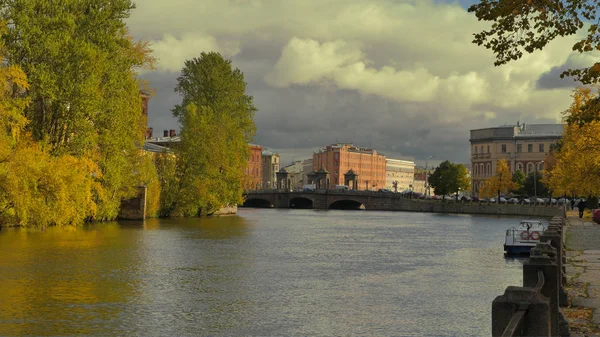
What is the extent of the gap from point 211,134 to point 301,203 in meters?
98.2

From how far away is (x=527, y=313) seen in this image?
32.4ft

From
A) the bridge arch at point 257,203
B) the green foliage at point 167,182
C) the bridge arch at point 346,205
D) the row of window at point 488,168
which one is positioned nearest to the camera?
the green foliage at point 167,182

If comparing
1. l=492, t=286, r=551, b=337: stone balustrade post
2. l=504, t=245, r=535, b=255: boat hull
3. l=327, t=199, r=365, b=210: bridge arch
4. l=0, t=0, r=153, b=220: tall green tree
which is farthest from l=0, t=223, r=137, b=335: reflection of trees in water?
l=327, t=199, r=365, b=210: bridge arch

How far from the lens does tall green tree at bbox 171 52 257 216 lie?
271ft

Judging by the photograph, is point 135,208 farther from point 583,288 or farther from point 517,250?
point 583,288

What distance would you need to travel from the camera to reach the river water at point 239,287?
21.6m

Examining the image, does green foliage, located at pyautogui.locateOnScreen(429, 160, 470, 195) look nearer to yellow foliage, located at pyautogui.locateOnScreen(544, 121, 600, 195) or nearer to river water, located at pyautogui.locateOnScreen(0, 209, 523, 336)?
yellow foliage, located at pyautogui.locateOnScreen(544, 121, 600, 195)

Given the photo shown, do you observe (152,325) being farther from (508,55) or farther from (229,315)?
(508,55)

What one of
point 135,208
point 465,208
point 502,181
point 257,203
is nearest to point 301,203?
point 257,203

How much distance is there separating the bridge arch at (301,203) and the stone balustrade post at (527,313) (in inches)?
6400

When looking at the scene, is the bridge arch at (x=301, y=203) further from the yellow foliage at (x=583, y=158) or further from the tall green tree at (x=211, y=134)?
the yellow foliage at (x=583, y=158)

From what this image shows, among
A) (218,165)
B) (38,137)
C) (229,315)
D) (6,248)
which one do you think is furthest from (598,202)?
(229,315)

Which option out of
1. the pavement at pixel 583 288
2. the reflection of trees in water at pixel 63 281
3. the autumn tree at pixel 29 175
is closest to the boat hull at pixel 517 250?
the pavement at pixel 583 288

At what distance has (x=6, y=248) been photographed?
39.5m
